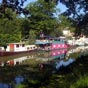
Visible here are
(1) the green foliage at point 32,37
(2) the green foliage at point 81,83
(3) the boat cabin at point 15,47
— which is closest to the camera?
(2) the green foliage at point 81,83

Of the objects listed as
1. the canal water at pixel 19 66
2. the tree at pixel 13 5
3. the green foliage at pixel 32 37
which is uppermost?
the tree at pixel 13 5

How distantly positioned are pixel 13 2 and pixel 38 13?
279 ft

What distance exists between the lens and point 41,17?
10331 cm

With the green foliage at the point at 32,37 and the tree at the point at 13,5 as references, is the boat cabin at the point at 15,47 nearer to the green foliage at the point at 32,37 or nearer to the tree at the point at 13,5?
the green foliage at the point at 32,37

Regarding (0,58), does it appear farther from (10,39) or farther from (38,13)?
(38,13)

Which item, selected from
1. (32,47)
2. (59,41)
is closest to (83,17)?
(32,47)

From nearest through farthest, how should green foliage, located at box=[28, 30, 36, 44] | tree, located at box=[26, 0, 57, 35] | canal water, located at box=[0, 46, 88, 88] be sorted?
canal water, located at box=[0, 46, 88, 88]
green foliage, located at box=[28, 30, 36, 44]
tree, located at box=[26, 0, 57, 35]

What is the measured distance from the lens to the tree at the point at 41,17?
101938 mm

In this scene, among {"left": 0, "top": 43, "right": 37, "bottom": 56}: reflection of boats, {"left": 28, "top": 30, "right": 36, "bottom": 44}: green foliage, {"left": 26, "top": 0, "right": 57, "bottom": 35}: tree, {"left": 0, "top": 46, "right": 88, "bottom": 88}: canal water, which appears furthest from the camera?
{"left": 26, "top": 0, "right": 57, "bottom": 35}: tree

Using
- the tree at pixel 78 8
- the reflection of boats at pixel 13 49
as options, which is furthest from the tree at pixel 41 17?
the tree at pixel 78 8

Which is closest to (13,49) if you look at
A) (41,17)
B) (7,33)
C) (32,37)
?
(7,33)

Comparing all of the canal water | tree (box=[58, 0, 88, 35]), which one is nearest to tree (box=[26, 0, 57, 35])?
the canal water

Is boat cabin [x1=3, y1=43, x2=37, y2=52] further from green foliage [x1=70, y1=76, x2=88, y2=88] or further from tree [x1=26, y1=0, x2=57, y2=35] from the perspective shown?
green foliage [x1=70, y1=76, x2=88, y2=88]

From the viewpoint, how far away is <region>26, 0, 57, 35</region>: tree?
10194 cm
